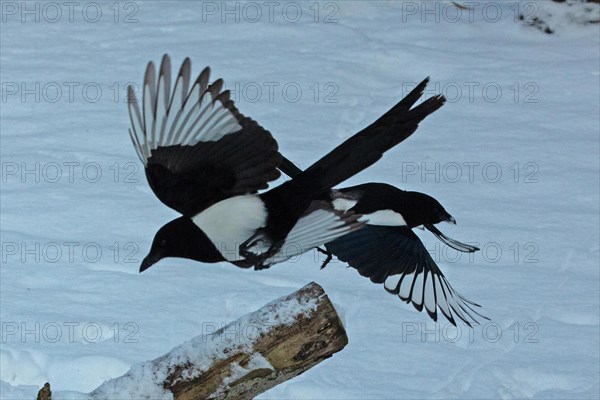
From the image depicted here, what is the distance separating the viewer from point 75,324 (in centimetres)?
361

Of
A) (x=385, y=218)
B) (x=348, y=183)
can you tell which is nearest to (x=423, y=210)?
(x=385, y=218)

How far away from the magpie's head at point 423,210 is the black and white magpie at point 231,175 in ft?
1.57

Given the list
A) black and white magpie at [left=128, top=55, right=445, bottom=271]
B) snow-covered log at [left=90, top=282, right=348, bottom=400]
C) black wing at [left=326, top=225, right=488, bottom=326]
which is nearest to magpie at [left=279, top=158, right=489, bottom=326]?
black wing at [left=326, top=225, right=488, bottom=326]

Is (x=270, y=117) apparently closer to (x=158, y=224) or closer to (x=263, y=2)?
(x=158, y=224)

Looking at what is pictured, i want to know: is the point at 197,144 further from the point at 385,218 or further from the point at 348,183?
the point at 348,183

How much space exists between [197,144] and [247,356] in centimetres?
48

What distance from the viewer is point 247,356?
232 centimetres


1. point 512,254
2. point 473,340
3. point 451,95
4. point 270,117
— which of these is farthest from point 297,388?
point 451,95

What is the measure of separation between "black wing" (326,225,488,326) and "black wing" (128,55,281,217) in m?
0.64

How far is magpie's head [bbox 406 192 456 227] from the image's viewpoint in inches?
112

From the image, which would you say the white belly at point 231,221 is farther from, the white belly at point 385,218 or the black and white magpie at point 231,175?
the white belly at point 385,218

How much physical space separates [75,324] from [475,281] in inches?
62.2

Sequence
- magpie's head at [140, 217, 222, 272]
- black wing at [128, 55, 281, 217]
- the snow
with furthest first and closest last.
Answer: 1. the snow
2. magpie's head at [140, 217, 222, 272]
3. black wing at [128, 55, 281, 217]

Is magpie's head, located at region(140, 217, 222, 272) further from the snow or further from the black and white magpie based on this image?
the snow
